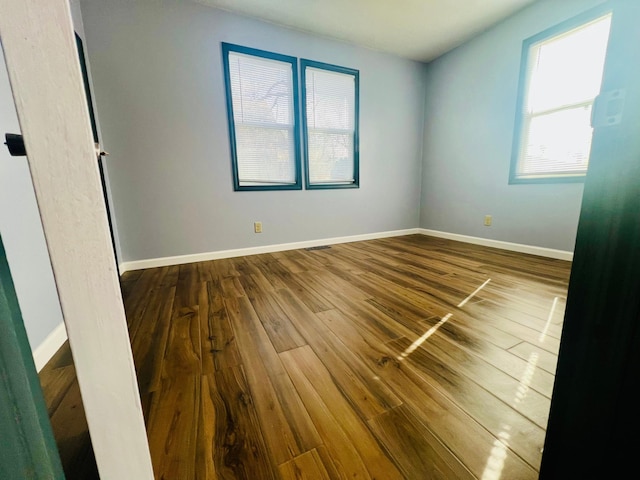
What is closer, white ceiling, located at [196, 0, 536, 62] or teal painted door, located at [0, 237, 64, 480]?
teal painted door, located at [0, 237, 64, 480]

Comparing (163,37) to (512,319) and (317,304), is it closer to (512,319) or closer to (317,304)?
(317,304)

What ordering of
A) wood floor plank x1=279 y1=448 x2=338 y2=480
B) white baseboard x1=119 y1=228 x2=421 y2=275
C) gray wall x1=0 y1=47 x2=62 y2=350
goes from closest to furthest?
wood floor plank x1=279 y1=448 x2=338 y2=480 < gray wall x1=0 y1=47 x2=62 y2=350 < white baseboard x1=119 y1=228 x2=421 y2=275

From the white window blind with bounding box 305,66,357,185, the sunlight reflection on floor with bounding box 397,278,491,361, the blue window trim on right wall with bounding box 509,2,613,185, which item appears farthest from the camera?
the white window blind with bounding box 305,66,357,185

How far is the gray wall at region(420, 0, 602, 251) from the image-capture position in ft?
7.79

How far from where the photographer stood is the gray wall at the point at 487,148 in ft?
7.79

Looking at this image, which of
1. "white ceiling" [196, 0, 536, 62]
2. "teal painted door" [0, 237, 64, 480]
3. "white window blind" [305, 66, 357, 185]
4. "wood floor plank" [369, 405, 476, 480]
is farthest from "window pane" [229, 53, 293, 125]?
"wood floor plank" [369, 405, 476, 480]

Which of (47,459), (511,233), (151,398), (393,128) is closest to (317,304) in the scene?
(151,398)

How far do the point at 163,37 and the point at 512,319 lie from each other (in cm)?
343

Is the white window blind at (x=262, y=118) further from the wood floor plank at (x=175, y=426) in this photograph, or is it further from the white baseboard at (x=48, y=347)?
the wood floor plank at (x=175, y=426)

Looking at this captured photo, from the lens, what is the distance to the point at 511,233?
2764mm

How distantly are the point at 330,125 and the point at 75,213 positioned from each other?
3.07 m

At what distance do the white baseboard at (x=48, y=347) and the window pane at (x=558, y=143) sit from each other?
3783mm

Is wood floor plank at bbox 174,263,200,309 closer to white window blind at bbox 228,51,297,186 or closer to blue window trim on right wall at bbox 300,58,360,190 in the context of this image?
white window blind at bbox 228,51,297,186

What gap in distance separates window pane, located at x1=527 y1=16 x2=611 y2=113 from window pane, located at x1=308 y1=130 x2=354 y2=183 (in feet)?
6.33
